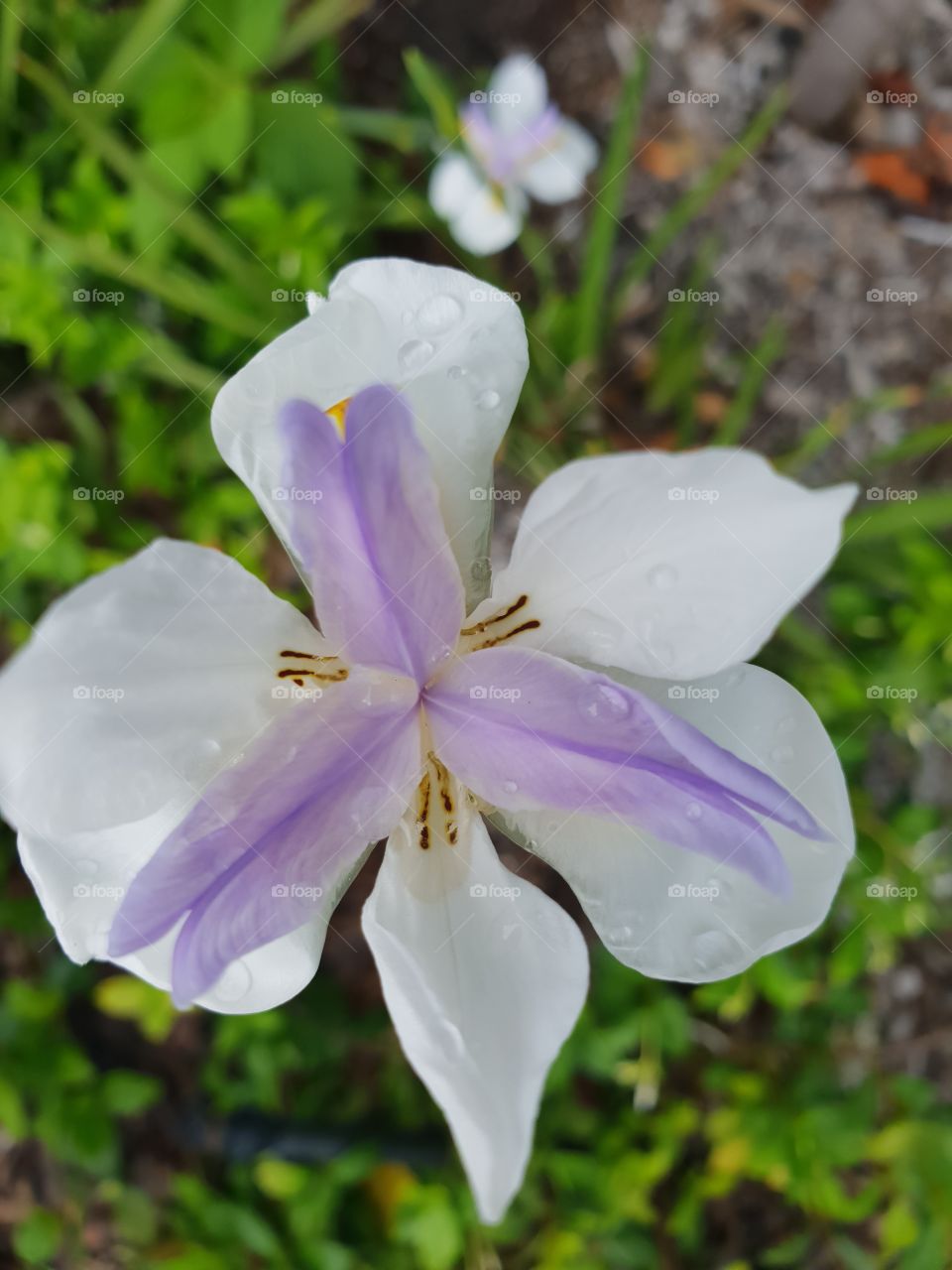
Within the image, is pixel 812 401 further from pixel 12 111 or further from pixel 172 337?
pixel 12 111

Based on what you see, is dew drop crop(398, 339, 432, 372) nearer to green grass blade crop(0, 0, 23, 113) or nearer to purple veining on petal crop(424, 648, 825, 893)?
purple veining on petal crop(424, 648, 825, 893)

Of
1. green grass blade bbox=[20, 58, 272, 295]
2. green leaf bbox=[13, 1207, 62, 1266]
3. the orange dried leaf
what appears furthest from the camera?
the orange dried leaf

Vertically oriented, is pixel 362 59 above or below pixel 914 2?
above

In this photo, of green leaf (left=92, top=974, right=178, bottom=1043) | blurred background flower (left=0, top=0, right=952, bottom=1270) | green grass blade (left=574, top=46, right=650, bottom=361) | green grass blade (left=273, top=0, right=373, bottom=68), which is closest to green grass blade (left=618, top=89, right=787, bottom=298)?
blurred background flower (left=0, top=0, right=952, bottom=1270)

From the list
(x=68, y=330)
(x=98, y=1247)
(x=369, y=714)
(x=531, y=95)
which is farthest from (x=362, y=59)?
(x=98, y=1247)

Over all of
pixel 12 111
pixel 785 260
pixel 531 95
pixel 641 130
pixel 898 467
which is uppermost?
pixel 12 111

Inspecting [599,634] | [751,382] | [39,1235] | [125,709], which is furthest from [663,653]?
[39,1235]

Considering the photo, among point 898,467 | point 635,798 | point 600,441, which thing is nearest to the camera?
point 635,798
